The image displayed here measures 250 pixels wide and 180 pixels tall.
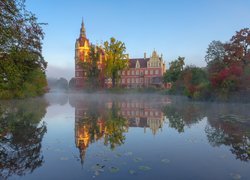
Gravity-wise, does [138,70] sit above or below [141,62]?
below

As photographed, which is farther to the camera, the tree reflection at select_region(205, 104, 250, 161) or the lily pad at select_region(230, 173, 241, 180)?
the tree reflection at select_region(205, 104, 250, 161)

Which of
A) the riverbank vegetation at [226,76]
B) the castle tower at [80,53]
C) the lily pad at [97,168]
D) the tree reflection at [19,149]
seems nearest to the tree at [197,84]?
Answer: the riverbank vegetation at [226,76]

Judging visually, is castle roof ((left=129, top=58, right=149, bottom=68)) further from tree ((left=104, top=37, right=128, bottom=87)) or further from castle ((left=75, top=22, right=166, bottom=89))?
tree ((left=104, top=37, right=128, bottom=87))

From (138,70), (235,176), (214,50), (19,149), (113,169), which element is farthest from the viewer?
(138,70)

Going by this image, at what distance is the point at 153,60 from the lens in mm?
92938

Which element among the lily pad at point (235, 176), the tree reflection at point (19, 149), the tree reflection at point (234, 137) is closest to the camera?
the lily pad at point (235, 176)

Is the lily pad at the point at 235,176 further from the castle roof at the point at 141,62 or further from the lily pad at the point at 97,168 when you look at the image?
the castle roof at the point at 141,62

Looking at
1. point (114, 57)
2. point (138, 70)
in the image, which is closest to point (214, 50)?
point (114, 57)

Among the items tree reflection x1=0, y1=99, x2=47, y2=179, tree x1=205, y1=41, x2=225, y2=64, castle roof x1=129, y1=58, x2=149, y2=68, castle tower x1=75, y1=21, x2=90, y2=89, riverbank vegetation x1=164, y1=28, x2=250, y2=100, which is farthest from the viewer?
castle roof x1=129, y1=58, x2=149, y2=68

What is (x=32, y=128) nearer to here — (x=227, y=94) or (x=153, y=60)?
(x=227, y=94)

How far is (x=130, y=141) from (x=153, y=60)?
3300 inches

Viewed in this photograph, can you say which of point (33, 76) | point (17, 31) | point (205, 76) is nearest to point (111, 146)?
point (17, 31)

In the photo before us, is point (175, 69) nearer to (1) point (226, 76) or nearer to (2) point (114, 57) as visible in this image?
(2) point (114, 57)

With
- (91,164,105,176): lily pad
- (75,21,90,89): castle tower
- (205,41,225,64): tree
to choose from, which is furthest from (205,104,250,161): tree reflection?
(75,21,90,89): castle tower
